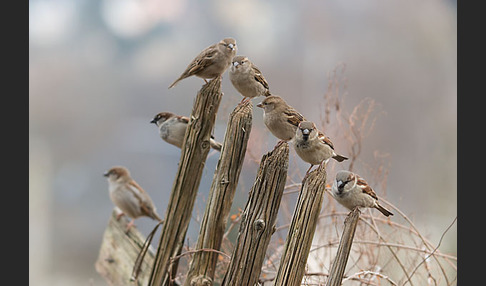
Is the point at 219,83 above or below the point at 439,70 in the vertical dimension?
below

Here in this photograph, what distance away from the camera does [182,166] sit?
8.73ft

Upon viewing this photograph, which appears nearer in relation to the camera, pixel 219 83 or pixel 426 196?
pixel 219 83

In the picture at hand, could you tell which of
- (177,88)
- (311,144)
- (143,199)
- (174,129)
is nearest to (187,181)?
(174,129)

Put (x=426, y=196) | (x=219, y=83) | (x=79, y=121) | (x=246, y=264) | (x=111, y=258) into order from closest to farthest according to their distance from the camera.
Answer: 1. (x=246, y=264)
2. (x=219, y=83)
3. (x=111, y=258)
4. (x=426, y=196)
5. (x=79, y=121)

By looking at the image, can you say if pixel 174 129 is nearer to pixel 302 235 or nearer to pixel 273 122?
pixel 273 122

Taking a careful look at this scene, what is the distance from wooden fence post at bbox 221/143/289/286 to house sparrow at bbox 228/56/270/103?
0.45 m

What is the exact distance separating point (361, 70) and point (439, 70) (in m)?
0.67

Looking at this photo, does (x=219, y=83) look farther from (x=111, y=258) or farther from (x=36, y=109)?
(x=36, y=109)

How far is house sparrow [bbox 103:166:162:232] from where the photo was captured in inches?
143

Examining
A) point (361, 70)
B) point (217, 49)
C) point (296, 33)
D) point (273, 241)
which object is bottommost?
point (273, 241)

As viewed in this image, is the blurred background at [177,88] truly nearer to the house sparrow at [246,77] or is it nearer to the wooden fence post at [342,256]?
the house sparrow at [246,77]

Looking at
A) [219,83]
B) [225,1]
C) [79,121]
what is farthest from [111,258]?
[225,1]

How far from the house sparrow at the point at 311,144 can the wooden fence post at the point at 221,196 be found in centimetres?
26

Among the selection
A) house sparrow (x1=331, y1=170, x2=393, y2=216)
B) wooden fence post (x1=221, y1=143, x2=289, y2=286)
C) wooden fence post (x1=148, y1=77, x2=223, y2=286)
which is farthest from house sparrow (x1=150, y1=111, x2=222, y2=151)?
house sparrow (x1=331, y1=170, x2=393, y2=216)
